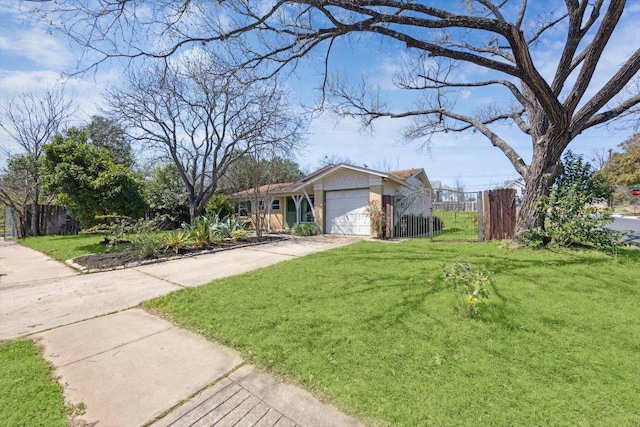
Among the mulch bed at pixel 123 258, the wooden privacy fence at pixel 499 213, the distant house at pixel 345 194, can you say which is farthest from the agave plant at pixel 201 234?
the wooden privacy fence at pixel 499 213

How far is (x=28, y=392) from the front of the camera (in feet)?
7.42

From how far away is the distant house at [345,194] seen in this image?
1276 centimetres

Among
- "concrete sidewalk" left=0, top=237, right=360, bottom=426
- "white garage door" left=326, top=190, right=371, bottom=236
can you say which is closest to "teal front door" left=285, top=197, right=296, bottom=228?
"white garage door" left=326, top=190, right=371, bottom=236

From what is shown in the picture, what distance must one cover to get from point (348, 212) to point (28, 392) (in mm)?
12369

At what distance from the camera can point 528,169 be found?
25.6ft

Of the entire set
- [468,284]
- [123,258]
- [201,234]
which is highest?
[201,234]

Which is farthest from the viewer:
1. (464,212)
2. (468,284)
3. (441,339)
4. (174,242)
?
(464,212)

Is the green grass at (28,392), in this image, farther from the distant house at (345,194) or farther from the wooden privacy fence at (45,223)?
the wooden privacy fence at (45,223)

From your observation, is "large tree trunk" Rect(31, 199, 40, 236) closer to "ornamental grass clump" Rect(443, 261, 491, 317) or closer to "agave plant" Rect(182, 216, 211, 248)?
"agave plant" Rect(182, 216, 211, 248)

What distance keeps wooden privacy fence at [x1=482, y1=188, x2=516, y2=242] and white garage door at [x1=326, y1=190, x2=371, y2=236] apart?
16.8 feet


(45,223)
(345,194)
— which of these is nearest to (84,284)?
Answer: (345,194)

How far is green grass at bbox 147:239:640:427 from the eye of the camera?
2.05 metres

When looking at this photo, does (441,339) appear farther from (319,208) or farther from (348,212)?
(319,208)

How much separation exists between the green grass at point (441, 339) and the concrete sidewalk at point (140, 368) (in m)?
0.21
